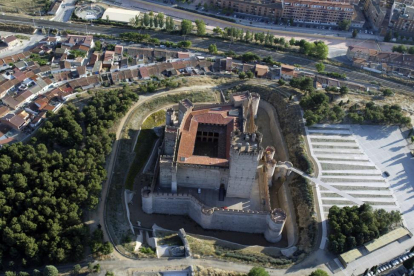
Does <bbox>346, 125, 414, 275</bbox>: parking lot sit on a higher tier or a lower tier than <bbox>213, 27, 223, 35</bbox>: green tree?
lower

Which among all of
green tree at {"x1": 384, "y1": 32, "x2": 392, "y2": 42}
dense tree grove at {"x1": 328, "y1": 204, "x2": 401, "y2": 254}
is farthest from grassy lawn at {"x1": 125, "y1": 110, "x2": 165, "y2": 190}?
green tree at {"x1": 384, "y1": 32, "x2": 392, "y2": 42}

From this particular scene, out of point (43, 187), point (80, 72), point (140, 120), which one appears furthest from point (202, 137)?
point (80, 72)

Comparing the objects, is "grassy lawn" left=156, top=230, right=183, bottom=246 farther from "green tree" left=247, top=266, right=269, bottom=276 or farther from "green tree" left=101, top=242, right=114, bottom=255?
"green tree" left=247, top=266, right=269, bottom=276

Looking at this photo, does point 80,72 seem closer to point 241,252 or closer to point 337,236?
point 241,252

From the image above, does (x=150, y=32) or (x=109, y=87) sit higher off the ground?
(x=150, y=32)

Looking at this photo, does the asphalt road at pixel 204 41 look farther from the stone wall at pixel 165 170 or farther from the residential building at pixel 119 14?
the stone wall at pixel 165 170

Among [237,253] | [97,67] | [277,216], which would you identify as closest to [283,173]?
[277,216]
